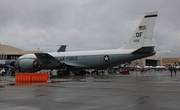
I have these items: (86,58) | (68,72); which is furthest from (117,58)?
(68,72)

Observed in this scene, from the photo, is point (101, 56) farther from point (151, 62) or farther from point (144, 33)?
point (151, 62)

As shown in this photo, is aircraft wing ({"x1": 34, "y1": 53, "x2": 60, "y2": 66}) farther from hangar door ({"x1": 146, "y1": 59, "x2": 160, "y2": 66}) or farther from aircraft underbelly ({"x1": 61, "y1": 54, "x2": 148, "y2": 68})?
hangar door ({"x1": 146, "y1": 59, "x2": 160, "y2": 66})

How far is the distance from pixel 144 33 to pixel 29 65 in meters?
17.5

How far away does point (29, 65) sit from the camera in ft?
132

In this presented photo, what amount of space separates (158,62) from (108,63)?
148888 mm

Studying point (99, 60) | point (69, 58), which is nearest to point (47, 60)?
point (69, 58)

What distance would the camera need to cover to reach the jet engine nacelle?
40284 mm

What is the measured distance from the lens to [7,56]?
9619 cm

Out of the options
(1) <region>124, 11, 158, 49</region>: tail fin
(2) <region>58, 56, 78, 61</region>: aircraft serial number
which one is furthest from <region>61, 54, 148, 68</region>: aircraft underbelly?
(1) <region>124, 11, 158, 49</region>: tail fin

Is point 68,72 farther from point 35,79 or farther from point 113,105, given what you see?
point 113,105

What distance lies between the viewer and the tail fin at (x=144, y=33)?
1451 inches

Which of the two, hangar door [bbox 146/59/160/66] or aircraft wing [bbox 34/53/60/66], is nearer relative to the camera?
aircraft wing [bbox 34/53/60/66]

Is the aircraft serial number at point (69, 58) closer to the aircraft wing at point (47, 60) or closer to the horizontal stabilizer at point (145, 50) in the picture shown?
the aircraft wing at point (47, 60)

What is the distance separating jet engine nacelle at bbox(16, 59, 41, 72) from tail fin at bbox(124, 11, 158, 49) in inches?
544
